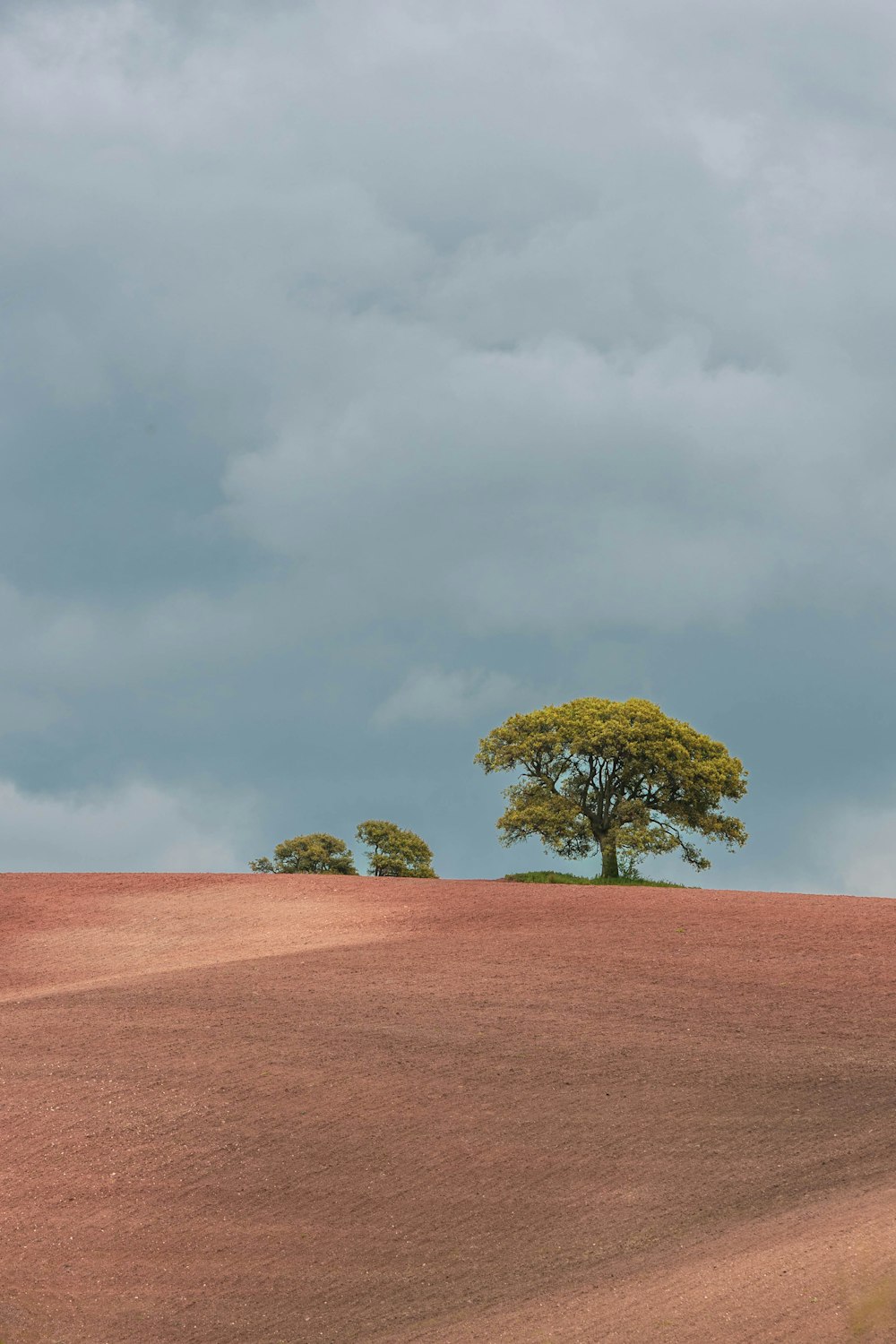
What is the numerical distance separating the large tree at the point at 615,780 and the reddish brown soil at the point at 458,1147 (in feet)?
66.5

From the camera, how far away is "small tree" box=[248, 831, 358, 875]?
5266 centimetres

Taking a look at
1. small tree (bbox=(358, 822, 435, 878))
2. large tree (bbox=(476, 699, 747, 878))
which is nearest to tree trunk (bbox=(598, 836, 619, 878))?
large tree (bbox=(476, 699, 747, 878))

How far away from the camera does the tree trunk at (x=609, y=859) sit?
145ft

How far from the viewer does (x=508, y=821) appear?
45.6 meters

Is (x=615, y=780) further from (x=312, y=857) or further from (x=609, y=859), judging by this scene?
(x=312, y=857)

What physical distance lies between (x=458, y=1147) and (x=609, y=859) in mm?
30218

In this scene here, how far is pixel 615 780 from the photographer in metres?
45.4

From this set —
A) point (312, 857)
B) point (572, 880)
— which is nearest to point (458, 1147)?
point (572, 880)

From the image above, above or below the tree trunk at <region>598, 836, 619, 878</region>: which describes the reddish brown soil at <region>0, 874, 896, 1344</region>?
below

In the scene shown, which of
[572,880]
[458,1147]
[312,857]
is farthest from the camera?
[312,857]

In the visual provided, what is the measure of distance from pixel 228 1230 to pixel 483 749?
34486 millimetres

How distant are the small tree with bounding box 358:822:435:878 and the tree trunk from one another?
36.5ft

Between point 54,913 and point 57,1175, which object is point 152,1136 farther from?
point 54,913

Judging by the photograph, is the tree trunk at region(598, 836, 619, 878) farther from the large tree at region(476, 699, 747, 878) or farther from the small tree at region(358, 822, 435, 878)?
the small tree at region(358, 822, 435, 878)
